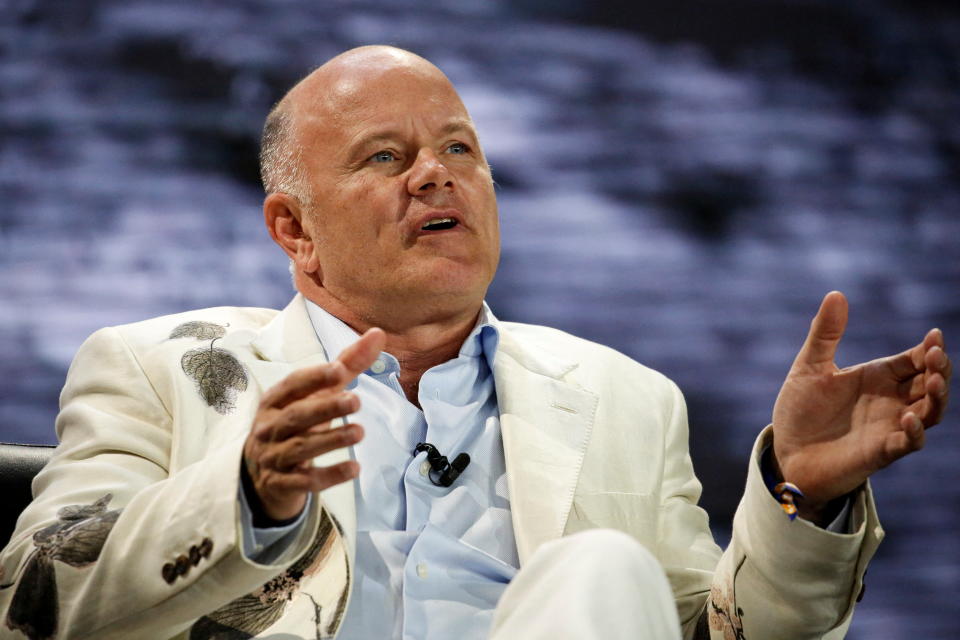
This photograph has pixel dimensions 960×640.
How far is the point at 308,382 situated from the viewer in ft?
4.12

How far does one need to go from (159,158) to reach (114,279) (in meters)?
0.31

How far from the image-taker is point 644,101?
8.79 feet

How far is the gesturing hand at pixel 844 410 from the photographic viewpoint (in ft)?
4.84

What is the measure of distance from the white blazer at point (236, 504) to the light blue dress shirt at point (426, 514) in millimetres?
57

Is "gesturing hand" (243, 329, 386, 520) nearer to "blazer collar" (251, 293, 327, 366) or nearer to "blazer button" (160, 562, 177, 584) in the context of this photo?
"blazer button" (160, 562, 177, 584)

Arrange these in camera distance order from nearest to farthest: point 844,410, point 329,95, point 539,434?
point 844,410
point 539,434
point 329,95

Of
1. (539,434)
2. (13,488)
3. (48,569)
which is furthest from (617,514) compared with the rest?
(13,488)

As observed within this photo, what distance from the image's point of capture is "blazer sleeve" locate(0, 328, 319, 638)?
1.34m

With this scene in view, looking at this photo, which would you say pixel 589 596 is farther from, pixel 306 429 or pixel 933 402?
pixel 933 402

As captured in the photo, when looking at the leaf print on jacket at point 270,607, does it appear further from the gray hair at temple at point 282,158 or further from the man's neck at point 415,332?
the gray hair at temple at point 282,158

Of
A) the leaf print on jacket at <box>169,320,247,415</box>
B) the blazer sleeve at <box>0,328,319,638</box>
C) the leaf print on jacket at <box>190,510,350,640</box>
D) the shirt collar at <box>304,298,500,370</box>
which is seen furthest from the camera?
the shirt collar at <box>304,298,500,370</box>

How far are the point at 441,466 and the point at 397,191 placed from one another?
547 mm

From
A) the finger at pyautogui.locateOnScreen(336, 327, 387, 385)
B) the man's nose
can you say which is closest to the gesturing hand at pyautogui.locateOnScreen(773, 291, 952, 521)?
the finger at pyautogui.locateOnScreen(336, 327, 387, 385)

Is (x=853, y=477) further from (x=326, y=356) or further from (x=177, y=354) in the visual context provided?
(x=177, y=354)
